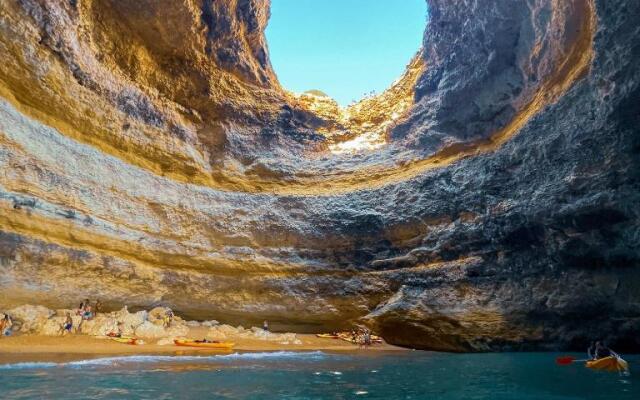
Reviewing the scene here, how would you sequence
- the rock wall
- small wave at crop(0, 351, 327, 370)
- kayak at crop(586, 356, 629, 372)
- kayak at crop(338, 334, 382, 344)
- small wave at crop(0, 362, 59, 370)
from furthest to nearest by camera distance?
kayak at crop(338, 334, 382, 344)
the rock wall
kayak at crop(586, 356, 629, 372)
small wave at crop(0, 351, 327, 370)
small wave at crop(0, 362, 59, 370)

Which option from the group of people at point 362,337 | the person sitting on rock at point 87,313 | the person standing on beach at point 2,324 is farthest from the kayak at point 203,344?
the group of people at point 362,337

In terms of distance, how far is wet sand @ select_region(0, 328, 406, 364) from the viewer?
13.3 meters

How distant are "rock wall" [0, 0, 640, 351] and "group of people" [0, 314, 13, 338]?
2.38ft

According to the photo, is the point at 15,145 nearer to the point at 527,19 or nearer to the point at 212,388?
the point at 212,388

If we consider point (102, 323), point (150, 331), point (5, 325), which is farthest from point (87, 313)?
point (5, 325)

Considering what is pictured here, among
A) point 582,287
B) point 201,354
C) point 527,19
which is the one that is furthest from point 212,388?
point 527,19

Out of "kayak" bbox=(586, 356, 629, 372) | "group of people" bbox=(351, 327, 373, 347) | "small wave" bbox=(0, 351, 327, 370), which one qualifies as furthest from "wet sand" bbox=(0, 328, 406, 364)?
"kayak" bbox=(586, 356, 629, 372)

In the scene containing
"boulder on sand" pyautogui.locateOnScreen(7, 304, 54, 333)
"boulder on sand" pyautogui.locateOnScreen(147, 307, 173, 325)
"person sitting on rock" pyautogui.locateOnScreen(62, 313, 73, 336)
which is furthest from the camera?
"boulder on sand" pyautogui.locateOnScreen(147, 307, 173, 325)

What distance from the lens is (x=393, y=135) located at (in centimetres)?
2530

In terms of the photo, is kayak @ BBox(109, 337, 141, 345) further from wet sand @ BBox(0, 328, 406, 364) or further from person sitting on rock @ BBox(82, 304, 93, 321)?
person sitting on rock @ BBox(82, 304, 93, 321)

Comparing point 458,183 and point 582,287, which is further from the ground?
point 458,183

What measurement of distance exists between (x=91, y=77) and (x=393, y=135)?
15.8 meters

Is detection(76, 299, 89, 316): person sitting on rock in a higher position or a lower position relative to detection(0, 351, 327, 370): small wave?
higher

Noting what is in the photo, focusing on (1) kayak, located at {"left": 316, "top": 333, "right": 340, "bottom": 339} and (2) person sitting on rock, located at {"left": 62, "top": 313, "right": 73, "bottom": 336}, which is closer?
(2) person sitting on rock, located at {"left": 62, "top": 313, "right": 73, "bottom": 336}
